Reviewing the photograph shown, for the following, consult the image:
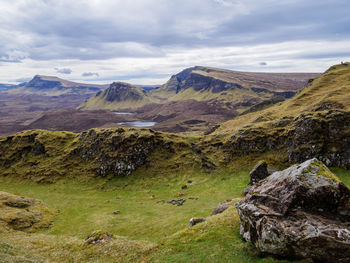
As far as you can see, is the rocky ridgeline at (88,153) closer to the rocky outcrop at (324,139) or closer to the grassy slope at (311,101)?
the grassy slope at (311,101)

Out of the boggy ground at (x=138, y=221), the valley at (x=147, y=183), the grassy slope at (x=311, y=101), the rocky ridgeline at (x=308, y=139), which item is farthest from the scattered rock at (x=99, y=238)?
the grassy slope at (x=311, y=101)

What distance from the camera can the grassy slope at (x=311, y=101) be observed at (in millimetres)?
89356

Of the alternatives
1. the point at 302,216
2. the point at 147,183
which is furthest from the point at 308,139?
the point at 302,216

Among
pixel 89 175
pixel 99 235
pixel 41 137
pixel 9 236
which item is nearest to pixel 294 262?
pixel 99 235

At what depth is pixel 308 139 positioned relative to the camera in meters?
60.4

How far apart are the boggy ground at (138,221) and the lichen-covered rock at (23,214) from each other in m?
2.65

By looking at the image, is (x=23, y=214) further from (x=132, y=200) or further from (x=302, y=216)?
(x=302, y=216)

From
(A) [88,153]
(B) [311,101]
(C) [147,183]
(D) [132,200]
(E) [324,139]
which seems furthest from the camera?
(B) [311,101]

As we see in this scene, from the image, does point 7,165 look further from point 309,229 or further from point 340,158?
point 340,158

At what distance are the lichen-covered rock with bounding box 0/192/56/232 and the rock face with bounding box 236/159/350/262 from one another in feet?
141

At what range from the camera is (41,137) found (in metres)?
90.1

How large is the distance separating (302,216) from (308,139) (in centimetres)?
5021

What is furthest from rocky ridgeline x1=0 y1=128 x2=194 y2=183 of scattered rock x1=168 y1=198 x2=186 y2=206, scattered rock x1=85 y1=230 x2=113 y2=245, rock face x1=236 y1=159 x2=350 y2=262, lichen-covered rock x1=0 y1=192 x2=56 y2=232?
rock face x1=236 y1=159 x2=350 y2=262

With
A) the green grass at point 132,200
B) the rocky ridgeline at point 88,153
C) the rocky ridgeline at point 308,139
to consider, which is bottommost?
the green grass at point 132,200
